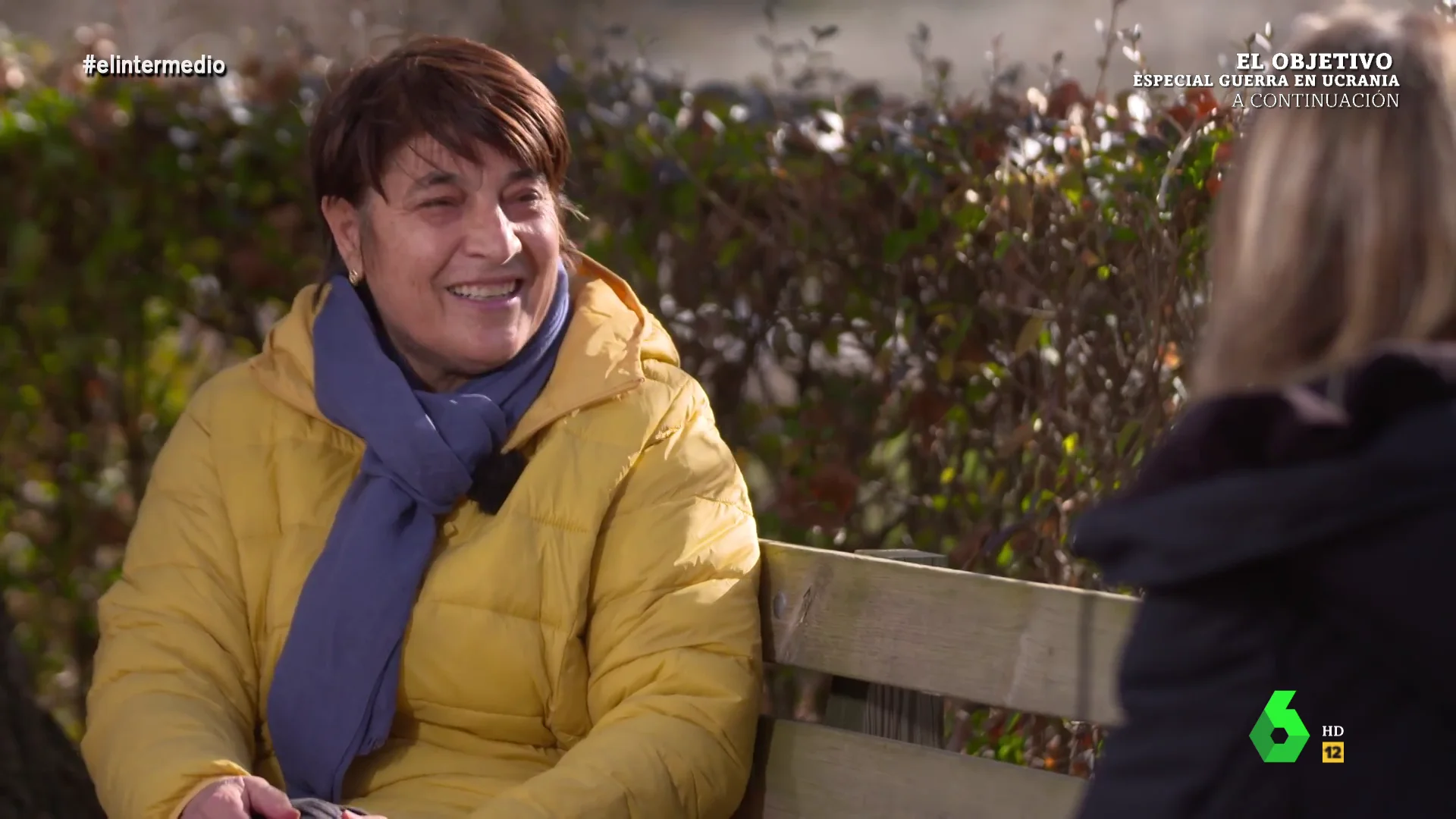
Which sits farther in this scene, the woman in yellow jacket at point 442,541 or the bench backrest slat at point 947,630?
the woman in yellow jacket at point 442,541

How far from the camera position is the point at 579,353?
2744 mm

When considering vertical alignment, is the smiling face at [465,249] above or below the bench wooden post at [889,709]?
above

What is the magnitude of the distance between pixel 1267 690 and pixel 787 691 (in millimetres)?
2401

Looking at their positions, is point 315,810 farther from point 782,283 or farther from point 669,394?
point 782,283

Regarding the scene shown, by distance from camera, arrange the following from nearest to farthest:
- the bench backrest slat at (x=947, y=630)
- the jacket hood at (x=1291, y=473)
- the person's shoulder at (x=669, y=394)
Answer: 1. the jacket hood at (x=1291, y=473)
2. the bench backrest slat at (x=947, y=630)
3. the person's shoulder at (x=669, y=394)

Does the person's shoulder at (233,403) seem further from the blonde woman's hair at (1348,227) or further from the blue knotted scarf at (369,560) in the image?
the blonde woman's hair at (1348,227)

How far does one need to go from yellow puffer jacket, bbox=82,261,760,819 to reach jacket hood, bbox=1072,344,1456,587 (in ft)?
3.40

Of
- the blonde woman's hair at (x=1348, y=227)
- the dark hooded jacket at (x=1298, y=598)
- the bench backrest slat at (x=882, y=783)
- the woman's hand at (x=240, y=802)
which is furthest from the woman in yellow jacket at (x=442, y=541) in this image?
the blonde woman's hair at (x=1348, y=227)

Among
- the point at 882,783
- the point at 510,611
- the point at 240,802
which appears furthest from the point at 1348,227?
the point at 240,802

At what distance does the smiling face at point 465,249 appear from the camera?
2.79 m

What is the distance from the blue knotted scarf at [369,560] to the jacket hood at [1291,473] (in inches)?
Answer: 52.9

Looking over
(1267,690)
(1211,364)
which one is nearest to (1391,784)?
(1267,690)

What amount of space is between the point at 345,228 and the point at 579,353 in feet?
1.76

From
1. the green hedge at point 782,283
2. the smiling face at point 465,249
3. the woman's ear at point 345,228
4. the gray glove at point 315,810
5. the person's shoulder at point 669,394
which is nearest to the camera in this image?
the gray glove at point 315,810
